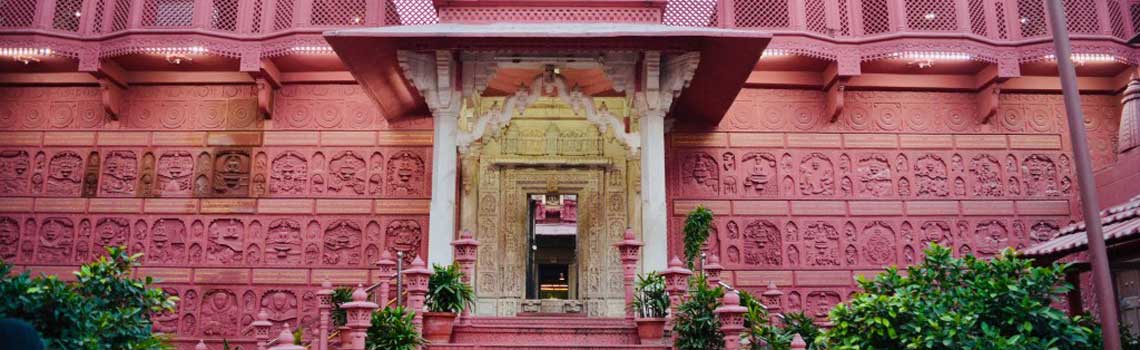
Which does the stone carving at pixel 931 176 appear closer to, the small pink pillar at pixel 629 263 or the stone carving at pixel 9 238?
the small pink pillar at pixel 629 263

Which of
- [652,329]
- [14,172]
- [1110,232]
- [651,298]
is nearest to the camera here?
[1110,232]

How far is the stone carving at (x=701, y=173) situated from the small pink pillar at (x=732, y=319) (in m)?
4.59

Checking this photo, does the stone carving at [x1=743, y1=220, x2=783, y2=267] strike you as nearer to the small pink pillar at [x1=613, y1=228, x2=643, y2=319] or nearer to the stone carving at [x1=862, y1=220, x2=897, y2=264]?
the stone carving at [x1=862, y1=220, x2=897, y2=264]

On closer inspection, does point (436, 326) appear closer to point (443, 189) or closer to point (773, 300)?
point (443, 189)

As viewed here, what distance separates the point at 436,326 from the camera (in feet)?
23.8

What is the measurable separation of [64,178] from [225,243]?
2439 millimetres

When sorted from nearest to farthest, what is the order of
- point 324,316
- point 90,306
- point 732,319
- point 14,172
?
point 90,306 < point 732,319 < point 324,316 < point 14,172

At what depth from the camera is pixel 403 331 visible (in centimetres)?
655

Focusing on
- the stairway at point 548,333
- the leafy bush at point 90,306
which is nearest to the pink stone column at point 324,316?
the stairway at point 548,333

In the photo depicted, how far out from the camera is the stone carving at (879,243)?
34.8ft

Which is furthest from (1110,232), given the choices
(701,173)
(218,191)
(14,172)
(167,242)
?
(14,172)

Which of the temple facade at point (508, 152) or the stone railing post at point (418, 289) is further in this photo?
the temple facade at point (508, 152)

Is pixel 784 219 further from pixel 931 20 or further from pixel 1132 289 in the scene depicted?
pixel 1132 289

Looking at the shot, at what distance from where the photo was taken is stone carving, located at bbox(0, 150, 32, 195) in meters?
10.8
